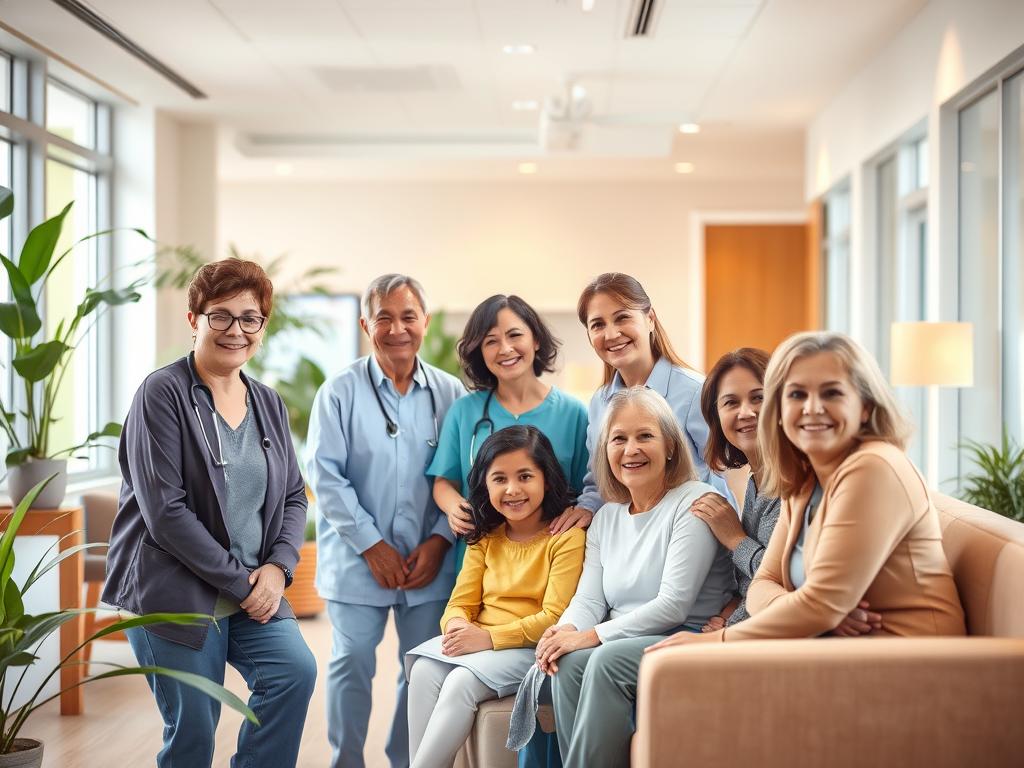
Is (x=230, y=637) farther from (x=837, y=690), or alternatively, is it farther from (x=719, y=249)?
(x=719, y=249)

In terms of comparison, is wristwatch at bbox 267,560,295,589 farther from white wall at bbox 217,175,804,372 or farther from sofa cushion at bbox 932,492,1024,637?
white wall at bbox 217,175,804,372

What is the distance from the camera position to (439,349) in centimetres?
877

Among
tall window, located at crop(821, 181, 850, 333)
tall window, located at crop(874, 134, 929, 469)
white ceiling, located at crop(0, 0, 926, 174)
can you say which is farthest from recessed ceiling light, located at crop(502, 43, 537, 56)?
tall window, located at crop(821, 181, 850, 333)

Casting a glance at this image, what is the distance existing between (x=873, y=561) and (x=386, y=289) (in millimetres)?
1624

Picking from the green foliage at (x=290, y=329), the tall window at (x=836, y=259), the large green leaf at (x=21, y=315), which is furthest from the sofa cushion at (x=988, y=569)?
the tall window at (x=836, y=259)

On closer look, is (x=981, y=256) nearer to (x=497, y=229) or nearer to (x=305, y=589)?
(x=305, y=589)

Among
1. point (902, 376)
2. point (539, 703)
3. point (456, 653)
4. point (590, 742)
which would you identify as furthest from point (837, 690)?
point (902, 376)

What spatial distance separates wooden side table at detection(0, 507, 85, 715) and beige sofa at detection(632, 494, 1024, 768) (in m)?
2.86

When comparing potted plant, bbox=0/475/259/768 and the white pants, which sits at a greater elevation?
potted plant, bbox=0/475/259/768

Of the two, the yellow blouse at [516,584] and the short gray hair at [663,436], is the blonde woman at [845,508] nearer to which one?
the short gray hair at [663,436]

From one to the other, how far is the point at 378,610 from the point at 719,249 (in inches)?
299

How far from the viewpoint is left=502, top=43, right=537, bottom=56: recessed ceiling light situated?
221 inches

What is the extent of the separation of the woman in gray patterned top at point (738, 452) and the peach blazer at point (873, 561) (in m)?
0.36

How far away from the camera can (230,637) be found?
8.73 ft
